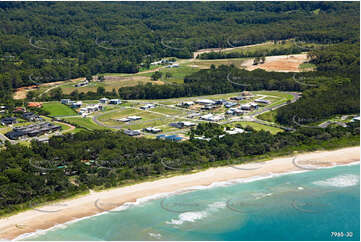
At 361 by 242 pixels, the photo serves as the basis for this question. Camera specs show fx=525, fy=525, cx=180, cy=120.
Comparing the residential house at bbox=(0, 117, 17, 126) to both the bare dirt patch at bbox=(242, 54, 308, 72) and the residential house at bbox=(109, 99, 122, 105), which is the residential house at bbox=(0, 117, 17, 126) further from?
the bare dirt patch at bbox=(242, 54, 308, 72)

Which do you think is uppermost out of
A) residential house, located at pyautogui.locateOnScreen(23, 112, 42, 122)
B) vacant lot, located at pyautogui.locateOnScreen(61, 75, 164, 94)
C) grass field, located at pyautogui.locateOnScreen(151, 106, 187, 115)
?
residential house, located at pyautogui.locateOnScreen(23, 112, 42, 122)

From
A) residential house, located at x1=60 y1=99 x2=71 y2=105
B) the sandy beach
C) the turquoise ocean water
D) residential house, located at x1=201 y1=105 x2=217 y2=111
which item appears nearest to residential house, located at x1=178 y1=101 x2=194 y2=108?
residential house, located at x1=201 y1=105 x2=217 y2=111

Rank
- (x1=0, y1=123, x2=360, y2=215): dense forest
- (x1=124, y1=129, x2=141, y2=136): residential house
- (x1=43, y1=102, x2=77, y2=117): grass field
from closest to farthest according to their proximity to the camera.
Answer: (x1=0, y1=123, x2=360, y2=215): dense forest, (x1=124, y1=129, x2=141, y2=136): residential house, (x1=43, y1=102, x2=77, y2=117): grass field

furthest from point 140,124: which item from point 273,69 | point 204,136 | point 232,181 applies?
point 273,69

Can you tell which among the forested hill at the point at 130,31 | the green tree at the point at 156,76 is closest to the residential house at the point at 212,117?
the green tree at the point at 156,76

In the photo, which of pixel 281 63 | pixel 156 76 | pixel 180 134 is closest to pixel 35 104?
pixel 156 76

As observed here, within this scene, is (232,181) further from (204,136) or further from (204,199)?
(204,136)

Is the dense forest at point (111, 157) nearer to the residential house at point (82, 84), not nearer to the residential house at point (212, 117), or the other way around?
the residential house at point (212, 117)
